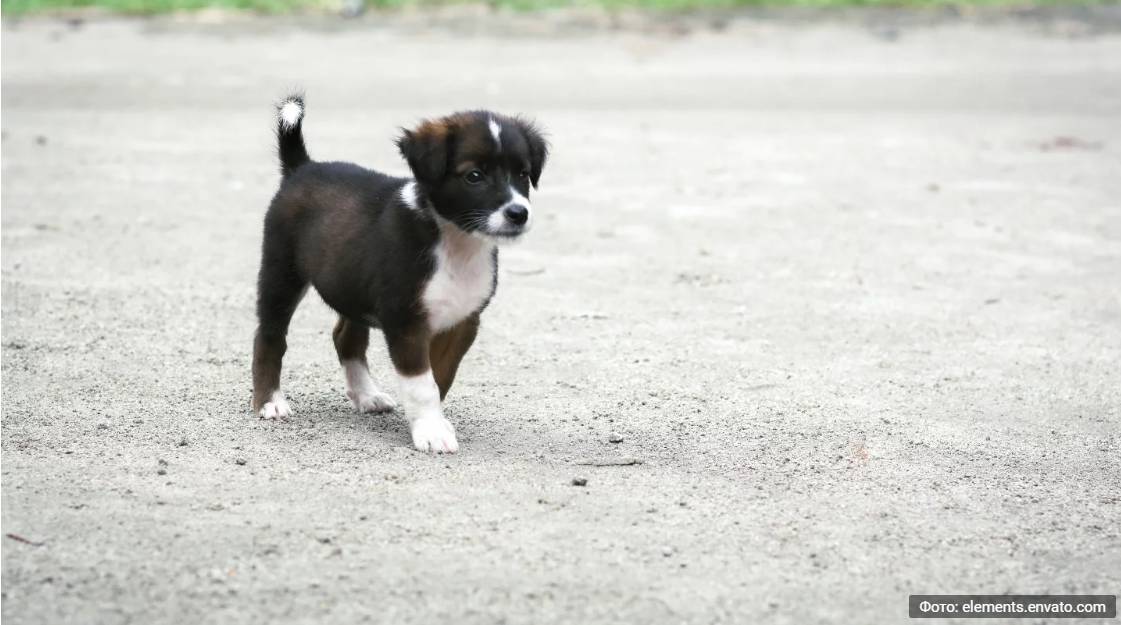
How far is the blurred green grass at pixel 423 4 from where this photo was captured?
15.9m

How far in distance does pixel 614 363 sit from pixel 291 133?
5.83 ft

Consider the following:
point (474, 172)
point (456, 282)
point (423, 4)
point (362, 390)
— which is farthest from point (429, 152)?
point (423, 4)

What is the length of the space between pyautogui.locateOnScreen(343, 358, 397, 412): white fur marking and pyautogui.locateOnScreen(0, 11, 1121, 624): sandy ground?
0.26 ft

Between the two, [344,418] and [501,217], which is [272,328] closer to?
[344,418]

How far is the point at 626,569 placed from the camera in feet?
14.3

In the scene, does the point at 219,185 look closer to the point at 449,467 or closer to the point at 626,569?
the point at 449,467

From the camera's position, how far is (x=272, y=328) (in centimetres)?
577

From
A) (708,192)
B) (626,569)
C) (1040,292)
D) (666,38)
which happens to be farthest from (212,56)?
(626,569)

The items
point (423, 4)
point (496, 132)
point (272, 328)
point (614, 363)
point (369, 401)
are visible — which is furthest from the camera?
point (423, 4)

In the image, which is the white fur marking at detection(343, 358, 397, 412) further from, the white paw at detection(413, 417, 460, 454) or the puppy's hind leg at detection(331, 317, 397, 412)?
the white paw at detection(413, 417, 460, 454)

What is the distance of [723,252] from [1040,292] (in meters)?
1.75

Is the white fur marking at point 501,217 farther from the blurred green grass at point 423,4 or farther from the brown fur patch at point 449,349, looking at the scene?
the blurred green grass at point 423,4

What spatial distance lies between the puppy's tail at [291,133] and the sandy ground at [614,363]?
951mm

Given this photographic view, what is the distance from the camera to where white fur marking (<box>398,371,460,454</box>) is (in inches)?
210
